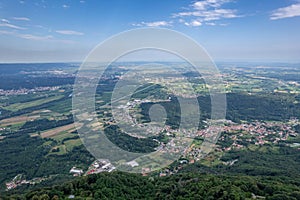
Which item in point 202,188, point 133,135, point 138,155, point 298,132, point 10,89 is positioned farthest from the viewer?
point 10,89

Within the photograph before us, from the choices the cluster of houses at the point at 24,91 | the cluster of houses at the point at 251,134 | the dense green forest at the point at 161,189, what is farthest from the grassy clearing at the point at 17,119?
the dense green forest at the point at 161,189

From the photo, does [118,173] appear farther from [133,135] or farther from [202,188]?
[133,135]

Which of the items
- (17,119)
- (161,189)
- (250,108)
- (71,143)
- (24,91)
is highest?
(24,91)

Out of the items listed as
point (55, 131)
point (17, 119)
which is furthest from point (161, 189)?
point (17, 119)

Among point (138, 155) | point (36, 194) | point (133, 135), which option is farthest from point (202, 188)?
point (133, 135)

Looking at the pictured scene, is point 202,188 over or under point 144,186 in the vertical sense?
over

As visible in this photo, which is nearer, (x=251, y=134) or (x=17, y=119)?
(x=251, y=134)

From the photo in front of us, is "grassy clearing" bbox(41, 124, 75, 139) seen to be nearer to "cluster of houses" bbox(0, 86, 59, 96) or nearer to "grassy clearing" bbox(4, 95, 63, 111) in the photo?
"grassy clearing" bbox(4, 95, 63, 111)

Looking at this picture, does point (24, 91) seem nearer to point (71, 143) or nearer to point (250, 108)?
point (71, 143)

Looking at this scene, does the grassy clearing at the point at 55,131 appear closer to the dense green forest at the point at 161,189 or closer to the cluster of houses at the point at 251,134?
the cluster of houses at the point at 251,134

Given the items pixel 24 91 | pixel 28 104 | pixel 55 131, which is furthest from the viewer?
pixel 24 91

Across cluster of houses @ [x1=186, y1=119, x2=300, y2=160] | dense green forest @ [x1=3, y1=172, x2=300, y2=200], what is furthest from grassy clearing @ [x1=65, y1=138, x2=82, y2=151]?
dense green forest @ [x1=3, y1=172, x2=300, y2=200]
